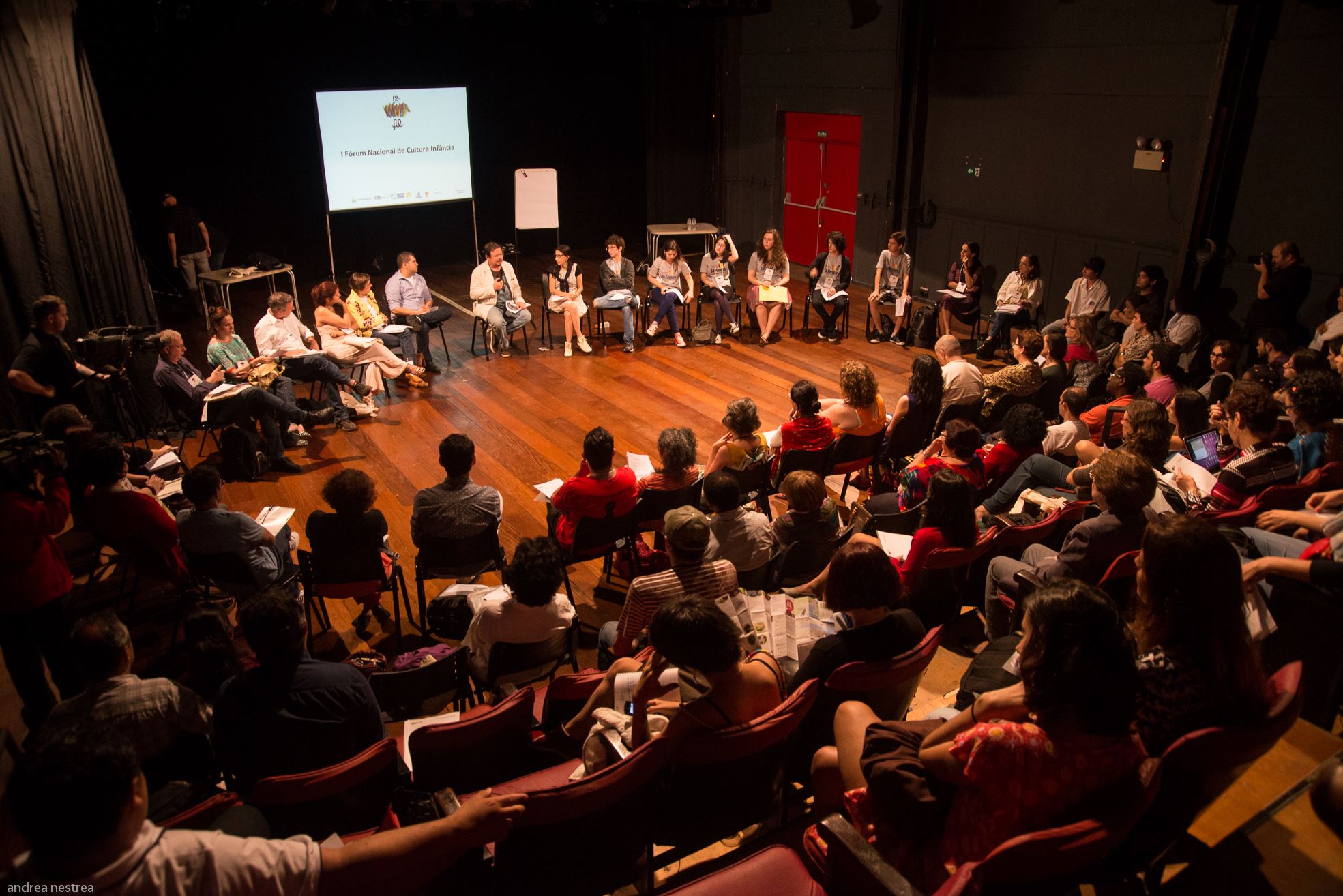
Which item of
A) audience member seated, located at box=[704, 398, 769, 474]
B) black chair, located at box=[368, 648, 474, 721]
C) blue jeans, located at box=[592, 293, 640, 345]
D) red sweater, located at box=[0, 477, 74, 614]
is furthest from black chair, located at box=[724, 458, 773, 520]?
blue jeans, located at box=[592, 293, 640, 345]

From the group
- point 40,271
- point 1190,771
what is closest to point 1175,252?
point 1190,771

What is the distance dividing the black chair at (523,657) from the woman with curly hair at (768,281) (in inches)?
245

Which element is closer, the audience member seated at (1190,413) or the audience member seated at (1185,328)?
the audience member seated at (1190,413)

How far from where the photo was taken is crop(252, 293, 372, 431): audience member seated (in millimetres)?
6773

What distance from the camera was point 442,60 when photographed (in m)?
11.5

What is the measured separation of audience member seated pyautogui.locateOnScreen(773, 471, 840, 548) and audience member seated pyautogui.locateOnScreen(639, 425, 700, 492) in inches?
26.6

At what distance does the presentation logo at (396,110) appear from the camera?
10281 mm

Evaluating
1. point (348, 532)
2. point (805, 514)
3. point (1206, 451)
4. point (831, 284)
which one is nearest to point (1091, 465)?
point (1206, 451)

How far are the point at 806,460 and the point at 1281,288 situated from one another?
4750mm

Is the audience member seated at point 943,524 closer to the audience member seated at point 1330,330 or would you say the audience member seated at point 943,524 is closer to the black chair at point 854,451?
the black chair at point 854,451

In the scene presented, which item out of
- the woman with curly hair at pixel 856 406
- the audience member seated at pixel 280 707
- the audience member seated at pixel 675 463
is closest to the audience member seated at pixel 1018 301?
the woman with curly hair at pixel 856 406

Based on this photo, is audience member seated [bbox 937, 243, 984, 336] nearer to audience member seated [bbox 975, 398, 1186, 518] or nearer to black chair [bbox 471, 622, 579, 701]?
audience member seated [bbox 975, 398, 1186, 518]

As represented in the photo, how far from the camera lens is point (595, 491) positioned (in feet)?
14.1

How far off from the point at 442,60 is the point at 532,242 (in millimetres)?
2782
